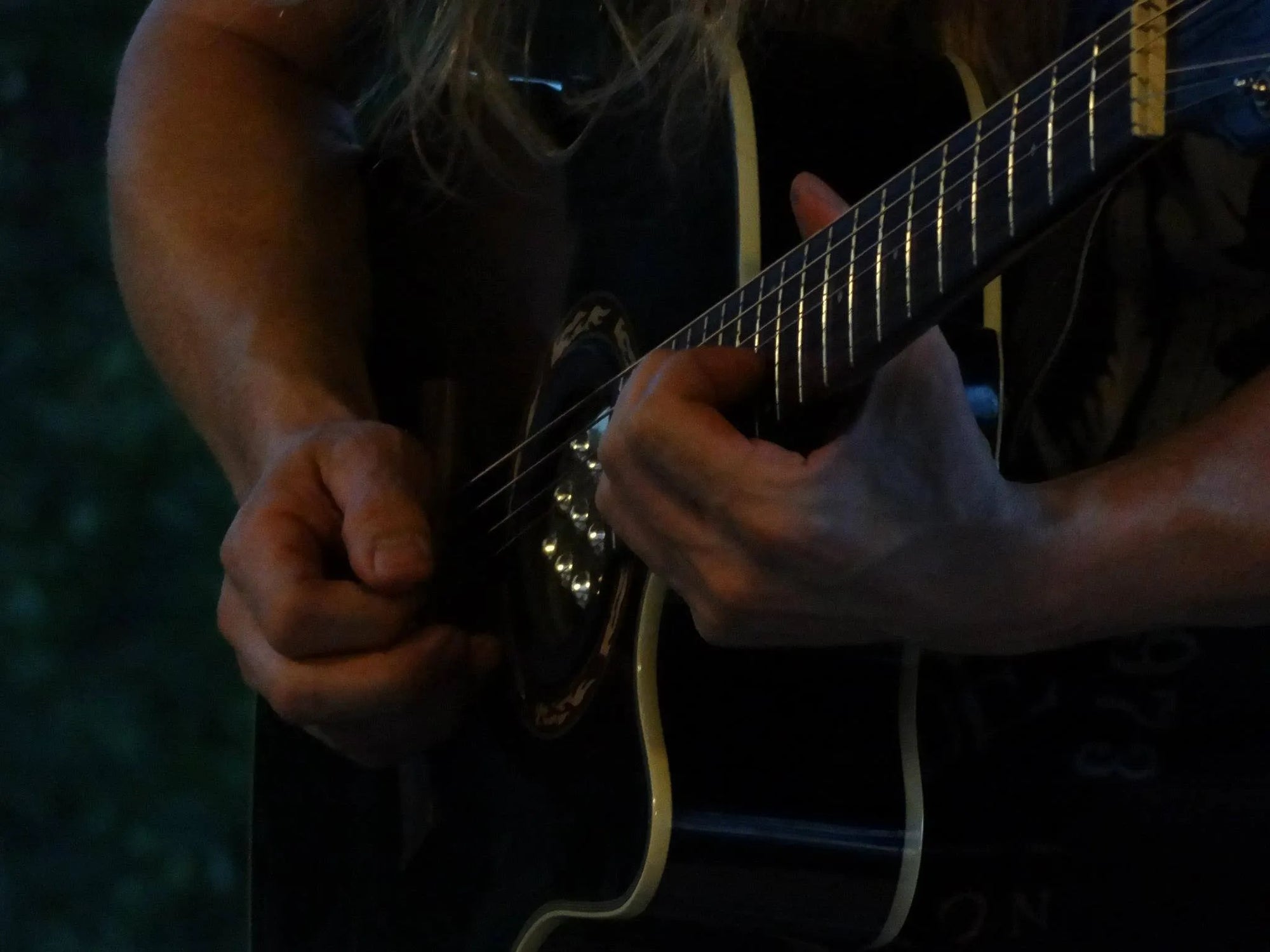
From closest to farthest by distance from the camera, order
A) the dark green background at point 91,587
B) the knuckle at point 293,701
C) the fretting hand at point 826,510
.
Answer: the fretting hand at point 826,510
the knuckle at point 293,701
the dark green background at point 91,587

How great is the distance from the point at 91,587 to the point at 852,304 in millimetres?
1033

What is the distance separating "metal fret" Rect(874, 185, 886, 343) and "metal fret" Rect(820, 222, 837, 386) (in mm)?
30

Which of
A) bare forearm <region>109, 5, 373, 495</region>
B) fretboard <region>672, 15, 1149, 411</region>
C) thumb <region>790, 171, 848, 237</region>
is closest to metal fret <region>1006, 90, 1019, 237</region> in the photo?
fretboard <region>672, 15, 1149, 411</region>

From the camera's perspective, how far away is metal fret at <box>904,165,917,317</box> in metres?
0.46

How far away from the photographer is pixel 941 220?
46 centimetres

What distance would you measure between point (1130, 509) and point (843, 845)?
223 mm

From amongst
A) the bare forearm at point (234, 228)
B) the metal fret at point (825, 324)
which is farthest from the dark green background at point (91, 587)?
the metal fret at point (825, 324)

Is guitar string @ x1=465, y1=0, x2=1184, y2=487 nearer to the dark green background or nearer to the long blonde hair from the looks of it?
the long blonde hair

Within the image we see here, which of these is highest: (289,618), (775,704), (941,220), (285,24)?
(285,24)

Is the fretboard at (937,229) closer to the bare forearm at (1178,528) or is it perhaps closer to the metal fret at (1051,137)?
the metal fret at (1051,137)

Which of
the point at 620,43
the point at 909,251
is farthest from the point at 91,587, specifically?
the point at 909,251

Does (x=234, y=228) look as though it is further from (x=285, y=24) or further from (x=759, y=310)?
(x=759, y=310)

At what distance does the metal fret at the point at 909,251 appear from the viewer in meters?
0.46

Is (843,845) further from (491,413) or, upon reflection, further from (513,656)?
(491,413)
